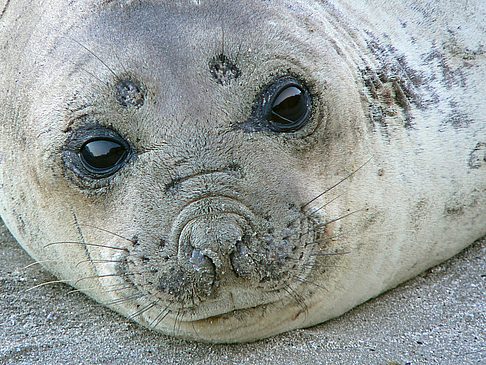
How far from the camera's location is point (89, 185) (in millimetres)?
2840

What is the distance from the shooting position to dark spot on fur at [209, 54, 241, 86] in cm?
274

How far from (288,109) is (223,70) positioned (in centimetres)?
25

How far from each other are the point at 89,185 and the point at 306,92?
0.80 meters

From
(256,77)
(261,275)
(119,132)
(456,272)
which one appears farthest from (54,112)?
(456,272)

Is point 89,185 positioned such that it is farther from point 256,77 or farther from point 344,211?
point 344,211

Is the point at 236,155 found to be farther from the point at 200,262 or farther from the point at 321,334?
the point at 321,334

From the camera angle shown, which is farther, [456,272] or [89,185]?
[456,272]

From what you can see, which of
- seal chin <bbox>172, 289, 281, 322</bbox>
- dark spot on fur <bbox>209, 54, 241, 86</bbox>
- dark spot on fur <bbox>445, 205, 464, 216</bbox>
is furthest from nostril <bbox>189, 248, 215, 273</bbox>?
dark spot on fur <bbox>445, 205, 464, 216</bbox>

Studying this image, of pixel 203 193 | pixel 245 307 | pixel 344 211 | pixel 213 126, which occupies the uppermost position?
pixel 213 126

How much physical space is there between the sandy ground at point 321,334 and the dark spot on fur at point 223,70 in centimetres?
94

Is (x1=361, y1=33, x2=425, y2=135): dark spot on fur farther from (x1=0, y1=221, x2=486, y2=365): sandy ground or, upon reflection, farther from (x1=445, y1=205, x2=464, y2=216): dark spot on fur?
(x1=0, y1=221, x2=486, y2=365): sandy ground

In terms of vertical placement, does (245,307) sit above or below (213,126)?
below


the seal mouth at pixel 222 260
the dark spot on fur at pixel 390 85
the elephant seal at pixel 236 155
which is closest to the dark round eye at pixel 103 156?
the elephant seal at pixel 236 155

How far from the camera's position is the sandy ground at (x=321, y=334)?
2826 mm
